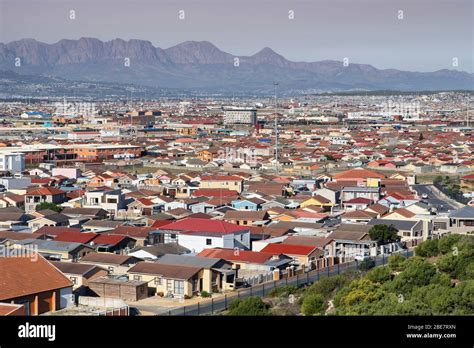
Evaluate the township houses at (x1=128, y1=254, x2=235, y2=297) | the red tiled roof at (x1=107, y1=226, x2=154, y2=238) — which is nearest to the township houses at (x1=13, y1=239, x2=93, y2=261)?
the red tiled roof at (x1=107, y1=226, x2=154, y2=238)

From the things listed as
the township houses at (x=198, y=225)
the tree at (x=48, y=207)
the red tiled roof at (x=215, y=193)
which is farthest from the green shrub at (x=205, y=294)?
the red tiled roof at (x=215, y=193)

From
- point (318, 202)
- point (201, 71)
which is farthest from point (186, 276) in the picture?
point (201, 71)

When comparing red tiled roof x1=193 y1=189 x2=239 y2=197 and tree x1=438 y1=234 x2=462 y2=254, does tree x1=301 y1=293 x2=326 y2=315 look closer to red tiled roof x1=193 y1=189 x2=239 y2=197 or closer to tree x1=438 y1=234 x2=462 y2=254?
tree x1=438 y1=234 x2=462 y2=254

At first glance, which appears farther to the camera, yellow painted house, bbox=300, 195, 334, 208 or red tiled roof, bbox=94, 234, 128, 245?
yellow painted house, bbox=300, 195, 334, 208

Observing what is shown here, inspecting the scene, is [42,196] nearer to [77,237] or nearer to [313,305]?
[77,237]
